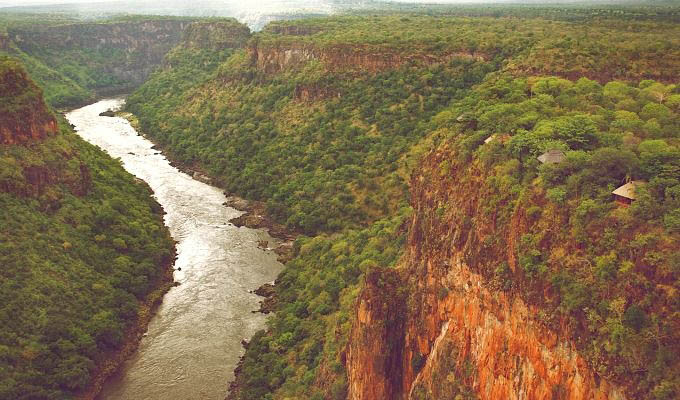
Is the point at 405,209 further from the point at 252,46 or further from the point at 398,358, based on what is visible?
the point at 252,46

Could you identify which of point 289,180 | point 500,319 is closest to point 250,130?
point 289,180

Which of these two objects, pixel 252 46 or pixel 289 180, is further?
pixel 252 46

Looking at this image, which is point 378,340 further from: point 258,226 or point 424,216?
point 258,226

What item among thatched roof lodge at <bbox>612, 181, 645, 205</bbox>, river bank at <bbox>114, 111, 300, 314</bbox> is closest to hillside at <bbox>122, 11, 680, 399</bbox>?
thatched roof lodge at <bbox>612, 181, 645, 205</bbox>

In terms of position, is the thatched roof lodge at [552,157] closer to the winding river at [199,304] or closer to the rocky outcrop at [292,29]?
the winding river at [199,304]

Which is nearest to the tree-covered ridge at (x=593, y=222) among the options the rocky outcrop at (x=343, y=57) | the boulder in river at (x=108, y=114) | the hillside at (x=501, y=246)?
the hillside at (x=501, y=246)

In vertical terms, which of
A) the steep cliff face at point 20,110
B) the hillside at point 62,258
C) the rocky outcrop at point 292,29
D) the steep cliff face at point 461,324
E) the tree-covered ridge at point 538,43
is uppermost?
the rocky outcrop at point 292,29
